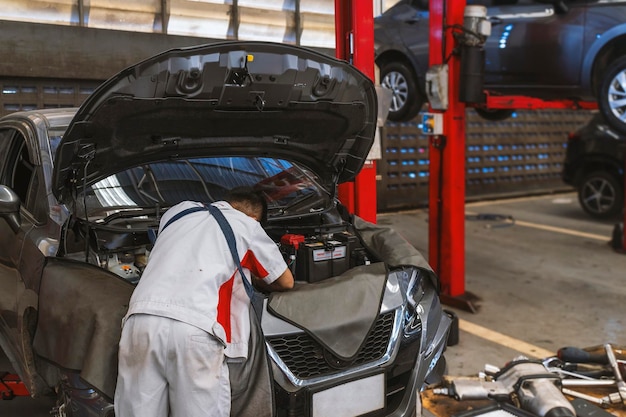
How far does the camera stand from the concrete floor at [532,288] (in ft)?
14.1

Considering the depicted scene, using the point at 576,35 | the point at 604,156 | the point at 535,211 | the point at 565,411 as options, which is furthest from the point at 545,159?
the point at 565,411

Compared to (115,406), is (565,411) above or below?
below

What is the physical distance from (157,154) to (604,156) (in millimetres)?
7336

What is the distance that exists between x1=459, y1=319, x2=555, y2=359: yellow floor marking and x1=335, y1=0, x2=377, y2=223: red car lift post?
44.8 inches

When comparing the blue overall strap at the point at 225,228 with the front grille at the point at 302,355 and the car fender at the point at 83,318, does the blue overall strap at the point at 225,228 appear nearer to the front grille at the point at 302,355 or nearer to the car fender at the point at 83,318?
the front grille at the point at 302,355

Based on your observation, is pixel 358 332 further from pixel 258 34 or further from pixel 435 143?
pixel 258 34

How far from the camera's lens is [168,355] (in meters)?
2.01

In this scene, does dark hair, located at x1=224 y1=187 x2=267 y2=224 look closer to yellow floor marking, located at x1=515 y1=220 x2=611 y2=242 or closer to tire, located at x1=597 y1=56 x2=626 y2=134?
tire, located at x1=597 y1=56 x2=626 y2=134

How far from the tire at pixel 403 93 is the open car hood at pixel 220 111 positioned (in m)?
3.37

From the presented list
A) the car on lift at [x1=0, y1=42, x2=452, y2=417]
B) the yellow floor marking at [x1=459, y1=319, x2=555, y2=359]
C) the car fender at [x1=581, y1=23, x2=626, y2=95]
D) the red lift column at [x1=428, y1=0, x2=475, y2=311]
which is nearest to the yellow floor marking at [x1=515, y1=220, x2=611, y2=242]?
the car fender at [x1=581, y1=23, x2=626, y2=95]

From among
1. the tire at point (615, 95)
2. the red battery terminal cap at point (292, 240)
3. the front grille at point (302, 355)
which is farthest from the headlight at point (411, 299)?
the tire at point (615, 95)

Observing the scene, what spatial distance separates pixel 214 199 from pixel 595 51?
4057 millimetres

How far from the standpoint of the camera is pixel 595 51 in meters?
5.54

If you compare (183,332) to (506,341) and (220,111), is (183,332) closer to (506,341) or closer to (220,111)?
(220,111)
